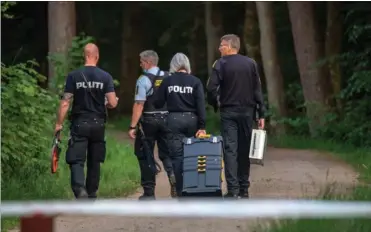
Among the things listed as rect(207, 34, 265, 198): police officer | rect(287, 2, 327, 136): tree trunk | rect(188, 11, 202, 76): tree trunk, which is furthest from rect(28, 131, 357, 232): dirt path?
rect(188, 11, 202, 76): tree trunk

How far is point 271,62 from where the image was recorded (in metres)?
22.0

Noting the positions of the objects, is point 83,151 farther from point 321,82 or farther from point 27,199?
point 321,82

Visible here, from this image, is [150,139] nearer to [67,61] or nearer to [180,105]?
[180,105]

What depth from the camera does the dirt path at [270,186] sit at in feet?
25.9

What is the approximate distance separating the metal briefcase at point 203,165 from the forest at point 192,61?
1561 millimetres

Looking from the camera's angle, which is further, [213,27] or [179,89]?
[213,27]

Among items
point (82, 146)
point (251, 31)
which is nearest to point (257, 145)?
point (82, 146)

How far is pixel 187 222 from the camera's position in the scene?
803cm

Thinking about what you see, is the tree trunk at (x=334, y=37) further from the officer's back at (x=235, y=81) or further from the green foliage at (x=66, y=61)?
the officer's back at (x=235, y=81)

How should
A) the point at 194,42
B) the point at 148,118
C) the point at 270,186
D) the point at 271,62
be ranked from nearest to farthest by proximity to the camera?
the point at 148,118 → the point at 270,186 → the point at 271,62 → the point at 194,42

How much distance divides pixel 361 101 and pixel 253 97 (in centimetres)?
875

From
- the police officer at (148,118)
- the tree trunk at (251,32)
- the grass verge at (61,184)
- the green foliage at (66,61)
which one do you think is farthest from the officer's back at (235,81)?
the tree trunk at (251,32)

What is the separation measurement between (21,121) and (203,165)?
250 centimetres

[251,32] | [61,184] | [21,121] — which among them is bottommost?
[61,184]
